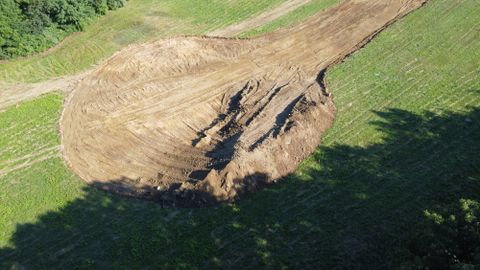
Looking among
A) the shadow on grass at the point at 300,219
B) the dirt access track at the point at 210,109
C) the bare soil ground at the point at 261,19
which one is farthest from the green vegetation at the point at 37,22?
the shadow on grass at the point at 300,219

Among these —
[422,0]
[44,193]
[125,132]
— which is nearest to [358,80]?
[422,0]

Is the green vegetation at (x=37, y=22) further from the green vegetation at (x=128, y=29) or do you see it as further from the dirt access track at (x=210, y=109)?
the dirt access track at (x=210, y=109)

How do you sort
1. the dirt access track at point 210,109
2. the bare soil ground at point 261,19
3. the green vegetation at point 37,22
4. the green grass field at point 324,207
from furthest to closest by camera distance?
the bare soil ground at point 261,19 < the green vegetation at point 37,22 < the dirt access track at point 210,109 < the green grass field at point 324,207

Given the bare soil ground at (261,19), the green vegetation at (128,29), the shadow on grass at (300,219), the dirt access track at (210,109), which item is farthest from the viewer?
the bare soil ground at (261,19)

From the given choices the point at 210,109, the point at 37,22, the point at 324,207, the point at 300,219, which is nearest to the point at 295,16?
the point at 210,109

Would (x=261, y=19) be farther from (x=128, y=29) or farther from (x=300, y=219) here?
(x=300, y=219)

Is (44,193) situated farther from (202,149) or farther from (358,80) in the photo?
(358,80)
